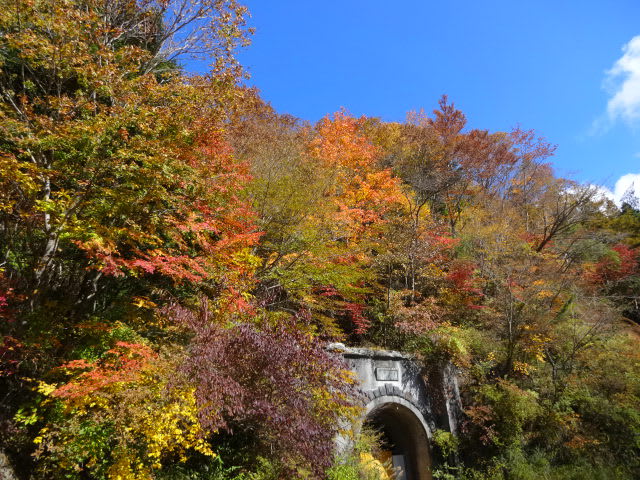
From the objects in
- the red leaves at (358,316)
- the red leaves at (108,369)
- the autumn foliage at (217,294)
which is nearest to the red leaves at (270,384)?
the autumn foliage at (217,294)

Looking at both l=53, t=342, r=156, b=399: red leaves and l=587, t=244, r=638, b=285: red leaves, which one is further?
l=587, t=244, r=638, b=285: red leaves

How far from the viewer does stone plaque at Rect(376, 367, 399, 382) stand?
36.3 feet

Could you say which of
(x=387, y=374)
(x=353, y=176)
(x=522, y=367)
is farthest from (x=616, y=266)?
(x=387, y=374)

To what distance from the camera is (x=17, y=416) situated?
594 cm

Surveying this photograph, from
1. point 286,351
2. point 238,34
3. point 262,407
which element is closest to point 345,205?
point 238,34

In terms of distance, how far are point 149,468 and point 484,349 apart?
11090 millimetres

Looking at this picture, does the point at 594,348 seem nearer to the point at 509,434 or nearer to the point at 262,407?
the point at 509,434

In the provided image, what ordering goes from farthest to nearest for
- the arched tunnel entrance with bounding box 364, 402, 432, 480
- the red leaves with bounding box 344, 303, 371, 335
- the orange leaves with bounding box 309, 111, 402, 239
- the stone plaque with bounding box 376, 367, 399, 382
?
the orange leaves with bounding box 309, 111, 402, 239, the red leaves with bounding box 344, 303, 371, 335, the arched tunnel entrance with bounding box 364, 402, 432, 480, the stone plaque with bounding box 376, 367, 399, 382

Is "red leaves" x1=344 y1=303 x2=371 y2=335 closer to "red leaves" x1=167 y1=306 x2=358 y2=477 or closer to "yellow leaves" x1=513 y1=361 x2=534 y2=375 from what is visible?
"yellow leaves" x1=513 y1=361 x2=534 y2=375

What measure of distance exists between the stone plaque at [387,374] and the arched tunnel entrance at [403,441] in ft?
2.32

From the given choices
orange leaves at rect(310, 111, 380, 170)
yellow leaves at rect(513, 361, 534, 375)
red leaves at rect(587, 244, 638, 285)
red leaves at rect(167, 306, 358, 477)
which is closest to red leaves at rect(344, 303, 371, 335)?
yellow leaves at rect(513, 361, 534, 375)

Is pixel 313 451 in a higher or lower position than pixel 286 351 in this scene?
lower

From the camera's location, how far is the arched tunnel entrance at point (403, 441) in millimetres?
11328

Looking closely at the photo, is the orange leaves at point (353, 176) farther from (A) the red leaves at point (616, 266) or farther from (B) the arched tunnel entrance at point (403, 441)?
(A) the red leaves at point (616, 266)
